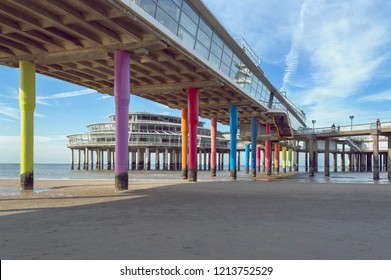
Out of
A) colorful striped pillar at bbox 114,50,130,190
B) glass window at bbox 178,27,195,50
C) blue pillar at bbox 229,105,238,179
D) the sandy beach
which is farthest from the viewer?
blue pillar at bbox 229,105,238,179

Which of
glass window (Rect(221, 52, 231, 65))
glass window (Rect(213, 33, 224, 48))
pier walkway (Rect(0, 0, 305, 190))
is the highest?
glass window (Rect(213, 33, 224, 48))

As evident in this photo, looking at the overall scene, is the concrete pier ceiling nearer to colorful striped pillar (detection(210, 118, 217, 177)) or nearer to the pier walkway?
the pier walkway

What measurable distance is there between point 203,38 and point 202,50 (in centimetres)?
80

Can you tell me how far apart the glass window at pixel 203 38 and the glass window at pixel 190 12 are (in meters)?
1.10

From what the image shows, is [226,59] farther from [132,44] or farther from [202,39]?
[132,44]

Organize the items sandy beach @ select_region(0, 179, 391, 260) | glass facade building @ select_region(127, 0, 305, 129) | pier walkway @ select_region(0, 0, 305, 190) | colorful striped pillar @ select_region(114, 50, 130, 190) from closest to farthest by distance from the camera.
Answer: sandy beach @ select_region(0, 179, 391, 260)
pier walkway @ select_region(0, 0, 305, 190)
colorful striped pillar @ select_region(114, 50, 130, 190)
glass facade building @ select_region(127, 0, 305, 129)

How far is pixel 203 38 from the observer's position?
77.5 feet

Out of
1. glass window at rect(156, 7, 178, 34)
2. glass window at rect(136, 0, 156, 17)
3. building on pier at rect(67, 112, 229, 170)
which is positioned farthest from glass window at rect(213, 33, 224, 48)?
building on pier at rect(67, 112, 229, 170)

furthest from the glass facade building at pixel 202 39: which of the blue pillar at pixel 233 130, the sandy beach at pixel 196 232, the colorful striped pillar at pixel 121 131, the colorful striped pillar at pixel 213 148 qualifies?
the sandy beach at pixel 196 232

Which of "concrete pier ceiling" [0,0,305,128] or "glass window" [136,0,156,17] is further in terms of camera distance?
"glass window" [136,0,156,17]

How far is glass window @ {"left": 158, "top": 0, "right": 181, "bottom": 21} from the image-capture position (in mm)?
17692

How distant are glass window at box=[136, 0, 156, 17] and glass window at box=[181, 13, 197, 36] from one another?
3.67m

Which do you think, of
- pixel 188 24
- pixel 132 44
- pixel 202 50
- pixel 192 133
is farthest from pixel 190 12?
pixel 192 133
